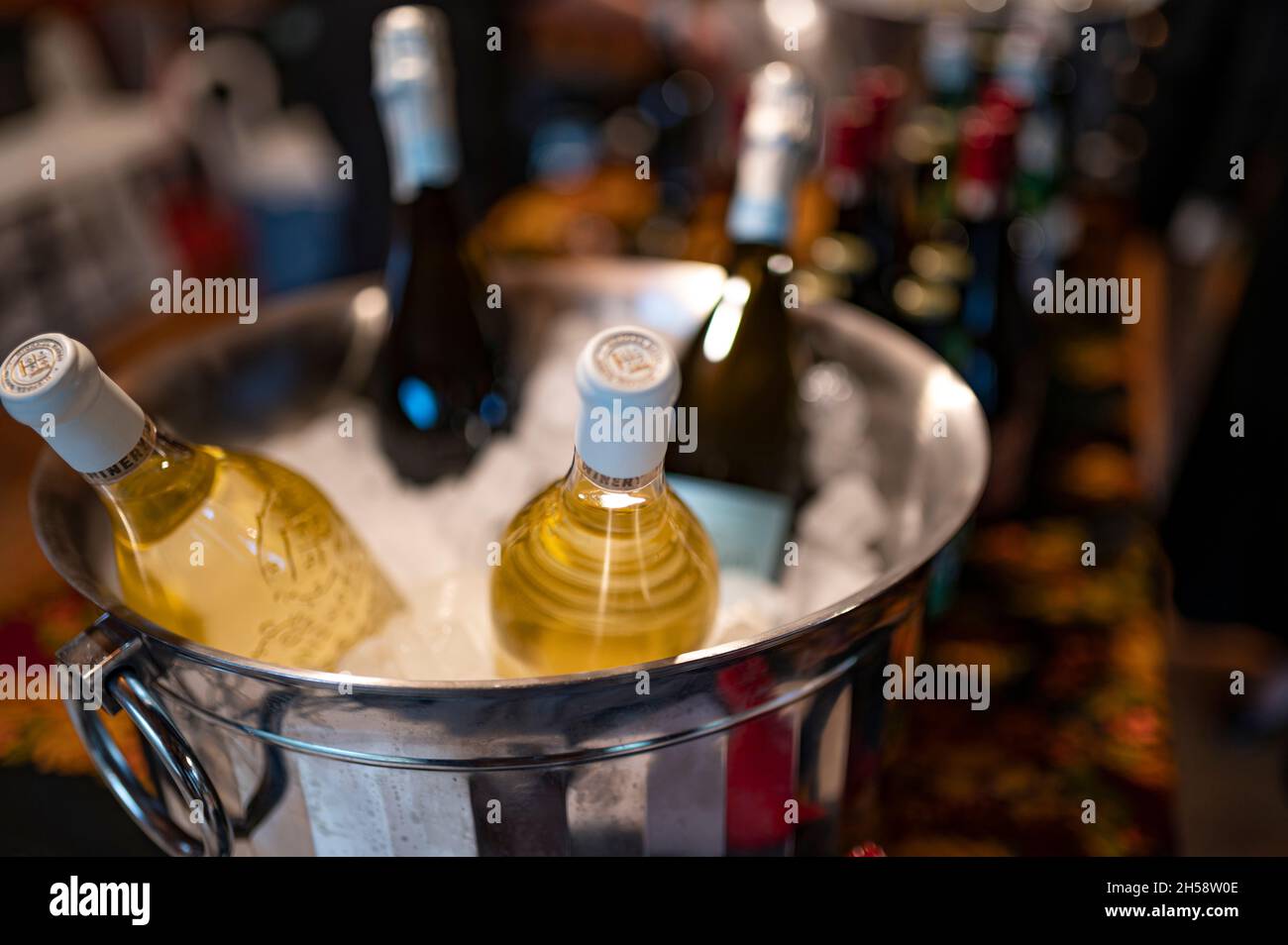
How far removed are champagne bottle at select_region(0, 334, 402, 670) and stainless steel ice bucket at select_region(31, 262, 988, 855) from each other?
0.03 metres

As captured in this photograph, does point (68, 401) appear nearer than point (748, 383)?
Yes

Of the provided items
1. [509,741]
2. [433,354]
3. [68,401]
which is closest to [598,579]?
[509,741]

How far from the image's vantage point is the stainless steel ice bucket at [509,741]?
30 centimetres

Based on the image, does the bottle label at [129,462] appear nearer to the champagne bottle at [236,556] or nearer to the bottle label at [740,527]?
the champagne bottle at [236,556]

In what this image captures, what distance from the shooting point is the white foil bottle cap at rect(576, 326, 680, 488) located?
0.30 m

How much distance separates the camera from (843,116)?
0.71 metres

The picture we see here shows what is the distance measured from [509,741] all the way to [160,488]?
0.20 m

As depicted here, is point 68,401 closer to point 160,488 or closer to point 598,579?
point 160,488

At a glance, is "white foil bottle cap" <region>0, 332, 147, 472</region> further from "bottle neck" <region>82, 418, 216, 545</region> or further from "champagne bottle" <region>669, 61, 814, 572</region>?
"champagne bottle" <region>669, 61, 814, 572</region>

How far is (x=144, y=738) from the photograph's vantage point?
0.35 m

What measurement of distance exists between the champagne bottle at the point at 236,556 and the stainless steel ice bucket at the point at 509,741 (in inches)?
1.2

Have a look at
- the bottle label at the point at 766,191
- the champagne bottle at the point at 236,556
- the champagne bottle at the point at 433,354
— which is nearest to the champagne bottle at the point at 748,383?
the bottle label at the point at 766,191

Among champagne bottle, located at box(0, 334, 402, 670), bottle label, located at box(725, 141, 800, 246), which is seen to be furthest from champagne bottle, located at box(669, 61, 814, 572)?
champagne bottle, located at box(0, 334, 402, 670)

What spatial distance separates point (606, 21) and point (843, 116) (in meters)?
0.90
